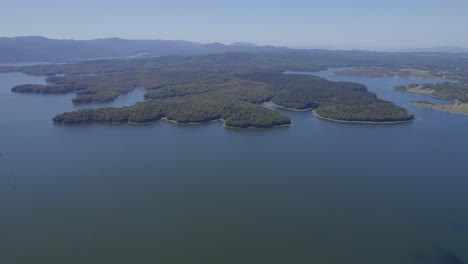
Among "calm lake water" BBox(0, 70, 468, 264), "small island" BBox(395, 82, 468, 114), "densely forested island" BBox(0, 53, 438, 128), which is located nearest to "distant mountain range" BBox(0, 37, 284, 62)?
"densely forested island" BBox(0, 53, 438, 128)

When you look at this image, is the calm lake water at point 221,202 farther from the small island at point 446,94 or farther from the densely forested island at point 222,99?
the small island at point 446,94

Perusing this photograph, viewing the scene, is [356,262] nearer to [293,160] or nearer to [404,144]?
[293,160]

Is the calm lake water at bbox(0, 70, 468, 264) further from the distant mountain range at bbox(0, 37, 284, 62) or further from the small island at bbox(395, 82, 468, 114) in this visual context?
the distant mountain range at bbox(0, 37, 284, 62)

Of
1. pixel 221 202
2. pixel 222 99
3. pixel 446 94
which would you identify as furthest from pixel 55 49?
pixel 221 202

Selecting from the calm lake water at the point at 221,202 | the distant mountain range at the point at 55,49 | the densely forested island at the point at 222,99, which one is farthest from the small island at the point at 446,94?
the distant mountain range at the point at 55,49

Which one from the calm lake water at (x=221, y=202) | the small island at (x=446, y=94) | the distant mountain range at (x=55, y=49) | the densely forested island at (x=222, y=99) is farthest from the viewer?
the distant mountain range at (x=55, y=49)

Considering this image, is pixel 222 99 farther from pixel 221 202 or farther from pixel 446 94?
pixel 446 94

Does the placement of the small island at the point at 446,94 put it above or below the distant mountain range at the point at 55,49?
below

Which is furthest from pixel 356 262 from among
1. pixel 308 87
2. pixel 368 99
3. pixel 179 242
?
pixel 308 87

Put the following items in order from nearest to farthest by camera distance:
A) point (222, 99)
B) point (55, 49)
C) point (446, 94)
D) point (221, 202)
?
1. point (221, 202)
2. point (222, 99)
3. point (446, 94)
4. point (55, 49)
